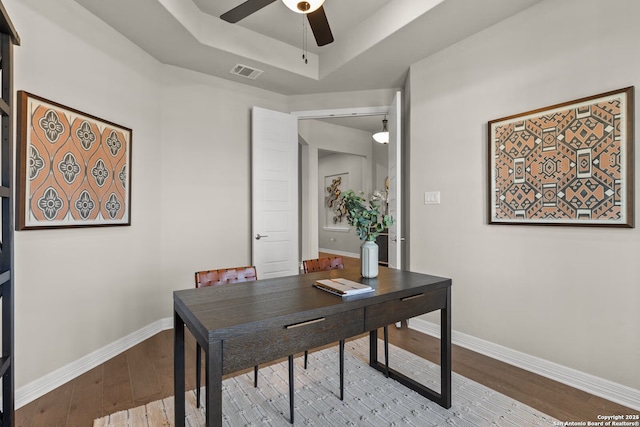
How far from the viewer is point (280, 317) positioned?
122cm

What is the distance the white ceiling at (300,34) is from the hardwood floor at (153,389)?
2648 millimetres

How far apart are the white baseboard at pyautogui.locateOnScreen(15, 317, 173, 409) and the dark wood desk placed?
4.00 feet

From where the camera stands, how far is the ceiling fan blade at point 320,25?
7.23ft

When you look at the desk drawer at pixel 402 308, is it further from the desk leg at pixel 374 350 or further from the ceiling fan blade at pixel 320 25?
the ceiling fan blade at pixel 320 25

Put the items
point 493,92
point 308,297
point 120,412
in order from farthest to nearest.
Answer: point 493,92 < point 120,412 < point 308,297

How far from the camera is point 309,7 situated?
214 centimetres

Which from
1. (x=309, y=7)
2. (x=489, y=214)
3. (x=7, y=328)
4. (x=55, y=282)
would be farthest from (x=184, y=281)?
(x=489, y=214)

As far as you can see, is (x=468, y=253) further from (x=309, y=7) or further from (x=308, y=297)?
(x=309, y=7)

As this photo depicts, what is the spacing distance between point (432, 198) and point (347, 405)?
1.94 m

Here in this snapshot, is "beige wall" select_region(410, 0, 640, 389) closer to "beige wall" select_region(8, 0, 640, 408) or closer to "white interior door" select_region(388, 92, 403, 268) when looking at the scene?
"beige wall" select_region(8, 0, 640, 408)

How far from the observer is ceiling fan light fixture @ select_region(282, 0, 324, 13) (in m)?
2.10

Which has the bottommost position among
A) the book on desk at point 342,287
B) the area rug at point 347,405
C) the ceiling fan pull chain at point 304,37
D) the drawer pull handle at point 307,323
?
the area rug at point 347,405

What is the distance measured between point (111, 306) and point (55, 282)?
0.55 meters

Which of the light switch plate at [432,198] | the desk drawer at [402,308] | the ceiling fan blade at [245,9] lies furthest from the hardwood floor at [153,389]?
the ceiling fan blade at [245,9]
